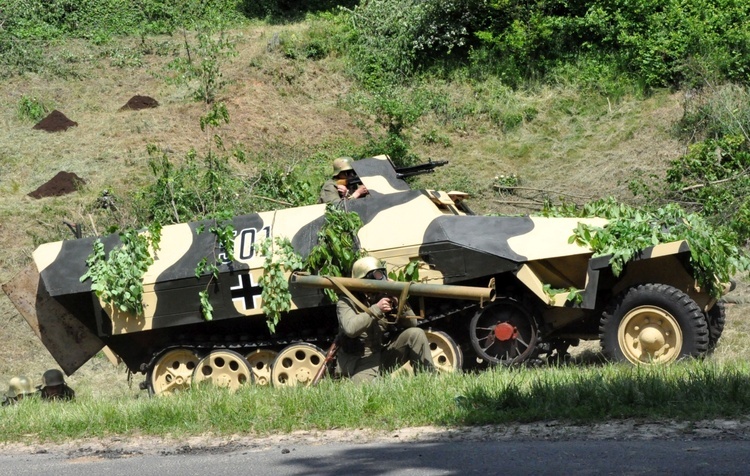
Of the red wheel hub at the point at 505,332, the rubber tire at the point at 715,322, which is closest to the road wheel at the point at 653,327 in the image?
the red wheel hub at the point at 505,332

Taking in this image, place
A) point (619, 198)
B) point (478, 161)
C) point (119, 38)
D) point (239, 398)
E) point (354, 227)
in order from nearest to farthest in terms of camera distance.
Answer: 1. point (239, 398)
2. point (354, 227)
3. point (619, 198)
4. point (478, 161)
5. point (119, 38)

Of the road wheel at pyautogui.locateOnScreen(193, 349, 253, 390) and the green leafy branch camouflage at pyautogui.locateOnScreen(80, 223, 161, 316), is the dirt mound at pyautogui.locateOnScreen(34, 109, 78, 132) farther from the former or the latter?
the road wheel at pyautogui.locateOnScreen(193, 349, 253, 390)

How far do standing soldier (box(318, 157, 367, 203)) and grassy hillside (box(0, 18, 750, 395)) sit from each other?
5.30 meters

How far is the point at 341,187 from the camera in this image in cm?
1325

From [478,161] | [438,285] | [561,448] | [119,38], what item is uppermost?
[119,38]

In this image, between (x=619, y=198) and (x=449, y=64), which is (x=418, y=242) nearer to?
(x=619, y=198)

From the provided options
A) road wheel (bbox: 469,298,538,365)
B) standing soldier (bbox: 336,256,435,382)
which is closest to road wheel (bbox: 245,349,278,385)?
standing soldier (bbox: 336,256,435,382)

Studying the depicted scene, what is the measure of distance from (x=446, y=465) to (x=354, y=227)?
5144 millimetres

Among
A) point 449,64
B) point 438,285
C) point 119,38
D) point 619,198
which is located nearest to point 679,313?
point 438,285

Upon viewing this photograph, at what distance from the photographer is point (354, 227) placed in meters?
11.9

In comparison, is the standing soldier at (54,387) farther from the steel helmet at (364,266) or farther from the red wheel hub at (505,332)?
the red wheel hub at (505,332)

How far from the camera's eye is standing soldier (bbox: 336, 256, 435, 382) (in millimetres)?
11016

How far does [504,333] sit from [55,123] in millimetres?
15880

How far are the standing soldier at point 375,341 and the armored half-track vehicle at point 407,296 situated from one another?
22 centimetres
